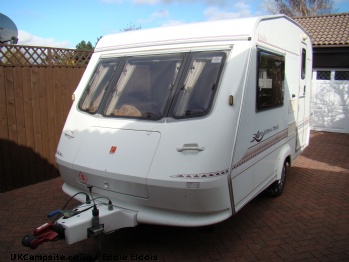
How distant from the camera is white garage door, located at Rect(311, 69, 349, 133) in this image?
437 inches

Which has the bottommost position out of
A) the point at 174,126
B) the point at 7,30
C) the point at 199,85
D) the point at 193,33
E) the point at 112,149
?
the point at 112,149

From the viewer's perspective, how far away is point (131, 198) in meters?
3.32

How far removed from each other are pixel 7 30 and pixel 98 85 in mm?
2928

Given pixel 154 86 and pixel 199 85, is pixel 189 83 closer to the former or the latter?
pixel 199 85

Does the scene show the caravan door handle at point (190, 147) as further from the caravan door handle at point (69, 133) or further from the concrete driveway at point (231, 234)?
the caravan door handle at point (69, 133)

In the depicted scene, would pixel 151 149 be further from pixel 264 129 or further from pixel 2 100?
pixel 2 100

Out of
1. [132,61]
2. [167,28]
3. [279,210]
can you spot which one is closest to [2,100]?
[132,61]

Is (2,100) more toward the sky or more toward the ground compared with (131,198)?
more toward the sky

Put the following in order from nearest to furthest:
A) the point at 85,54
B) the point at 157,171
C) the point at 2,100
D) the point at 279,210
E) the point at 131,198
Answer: the point at 157,171
the point at 131,198
the point at 279,210
the point at 2,100
the point at 85,54

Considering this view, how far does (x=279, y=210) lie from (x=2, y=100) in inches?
185

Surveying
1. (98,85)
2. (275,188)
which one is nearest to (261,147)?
(275,188)

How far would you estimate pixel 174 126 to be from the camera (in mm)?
3252

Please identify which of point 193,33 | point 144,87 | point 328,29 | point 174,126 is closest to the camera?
point 174,126

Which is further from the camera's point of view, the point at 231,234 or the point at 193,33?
the point at 231,234
